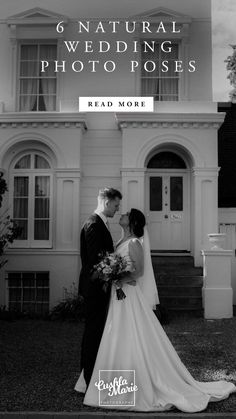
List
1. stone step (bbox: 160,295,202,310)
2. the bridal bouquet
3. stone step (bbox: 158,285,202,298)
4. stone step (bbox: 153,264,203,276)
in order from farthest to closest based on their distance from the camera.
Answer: stone step (bbox: 153,264,203,276)
stone step (bbox: 158,285,202,298)
stone step (bbox: 160,295,202,310)
the bridal bouquet

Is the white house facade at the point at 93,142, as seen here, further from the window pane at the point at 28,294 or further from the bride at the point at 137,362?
the bride at the point at 137,362

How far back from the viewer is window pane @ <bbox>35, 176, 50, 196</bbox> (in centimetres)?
1352

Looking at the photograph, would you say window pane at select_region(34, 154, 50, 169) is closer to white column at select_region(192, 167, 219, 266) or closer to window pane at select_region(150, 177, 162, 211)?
window pane at select_region(150, 177, 162, 211)

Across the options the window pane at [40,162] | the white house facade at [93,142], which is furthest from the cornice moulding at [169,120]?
the window pane at [40,162]

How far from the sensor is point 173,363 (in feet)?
18.1

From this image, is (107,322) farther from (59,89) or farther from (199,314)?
(59,89)

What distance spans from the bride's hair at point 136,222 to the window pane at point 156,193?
28.1 feet

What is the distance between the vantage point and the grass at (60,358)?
552cm

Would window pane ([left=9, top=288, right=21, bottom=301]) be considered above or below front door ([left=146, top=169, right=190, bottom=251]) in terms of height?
below

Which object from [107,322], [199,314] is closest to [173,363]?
[107,322]

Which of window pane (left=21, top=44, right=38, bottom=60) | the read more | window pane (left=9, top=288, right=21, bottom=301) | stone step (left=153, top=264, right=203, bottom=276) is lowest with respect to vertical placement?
window pane (left=9, top=288, right=21, bottom=301)

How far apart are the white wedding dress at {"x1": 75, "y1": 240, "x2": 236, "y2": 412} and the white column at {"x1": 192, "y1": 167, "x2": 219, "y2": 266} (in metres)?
7.39

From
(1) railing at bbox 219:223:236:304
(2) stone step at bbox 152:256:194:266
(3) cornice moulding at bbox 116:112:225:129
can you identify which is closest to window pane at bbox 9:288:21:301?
(2) stone step at bbox 152:256:194:266

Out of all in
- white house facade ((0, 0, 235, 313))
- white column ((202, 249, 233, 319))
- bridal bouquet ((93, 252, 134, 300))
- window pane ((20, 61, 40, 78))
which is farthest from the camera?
window pane ((20, 61, 40, 78))
